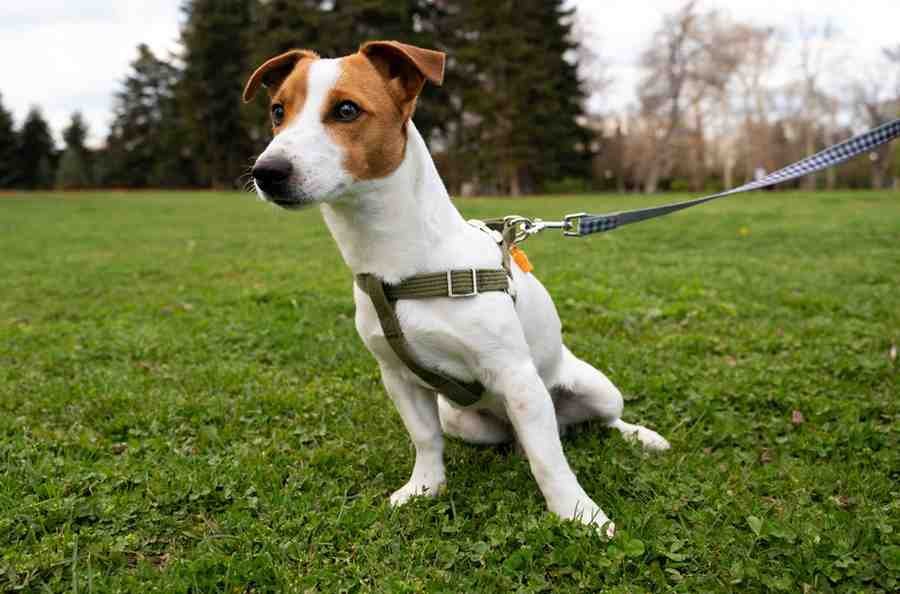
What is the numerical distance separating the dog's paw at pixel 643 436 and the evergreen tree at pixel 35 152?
50.8m

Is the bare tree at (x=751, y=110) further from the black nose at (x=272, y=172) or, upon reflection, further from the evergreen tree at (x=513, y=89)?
the black nose at (x=272, y=172)

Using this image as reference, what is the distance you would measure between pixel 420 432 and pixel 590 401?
88 cm

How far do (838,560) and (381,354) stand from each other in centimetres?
176

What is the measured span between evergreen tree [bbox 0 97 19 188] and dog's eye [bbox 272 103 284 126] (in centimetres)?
4964

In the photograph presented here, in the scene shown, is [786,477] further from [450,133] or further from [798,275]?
[450,133]

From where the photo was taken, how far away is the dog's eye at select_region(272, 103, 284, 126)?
2557 millimetres

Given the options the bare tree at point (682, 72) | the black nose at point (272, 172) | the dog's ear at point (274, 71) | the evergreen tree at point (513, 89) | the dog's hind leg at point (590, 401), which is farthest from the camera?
the bare tree at point (682, 72)

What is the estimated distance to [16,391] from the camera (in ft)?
13.9

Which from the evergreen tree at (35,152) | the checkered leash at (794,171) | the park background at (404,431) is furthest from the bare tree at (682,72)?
the checkered leash at (794,171)

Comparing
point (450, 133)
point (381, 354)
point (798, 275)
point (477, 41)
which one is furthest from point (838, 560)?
point (450, 133)

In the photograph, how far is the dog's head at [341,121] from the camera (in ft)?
7.46

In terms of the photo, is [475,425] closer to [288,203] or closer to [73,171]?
[288,203]

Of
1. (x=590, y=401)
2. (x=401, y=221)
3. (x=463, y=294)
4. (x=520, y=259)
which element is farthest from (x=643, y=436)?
(x=401, y=221)

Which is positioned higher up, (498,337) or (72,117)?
(72,117)
